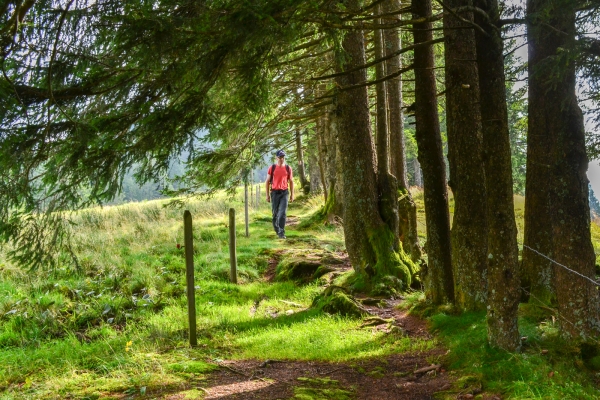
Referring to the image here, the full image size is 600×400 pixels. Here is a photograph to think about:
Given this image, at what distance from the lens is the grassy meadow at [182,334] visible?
4359 millimetres

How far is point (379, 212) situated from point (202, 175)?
3656 mm

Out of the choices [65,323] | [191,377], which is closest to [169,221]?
[65,323]

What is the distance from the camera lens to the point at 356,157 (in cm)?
842

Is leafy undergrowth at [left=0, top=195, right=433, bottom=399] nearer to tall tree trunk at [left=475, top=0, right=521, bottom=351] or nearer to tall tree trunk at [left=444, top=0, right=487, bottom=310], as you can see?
tall tree trunk at [left=444, top=0, right=487, bottom=310]

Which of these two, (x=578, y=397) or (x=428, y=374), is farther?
(x=428, y=374)

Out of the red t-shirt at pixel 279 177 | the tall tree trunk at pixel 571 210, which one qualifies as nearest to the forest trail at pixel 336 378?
the tall tree trunk at pixel 571 210

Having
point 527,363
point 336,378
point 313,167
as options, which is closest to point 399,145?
point 336,378

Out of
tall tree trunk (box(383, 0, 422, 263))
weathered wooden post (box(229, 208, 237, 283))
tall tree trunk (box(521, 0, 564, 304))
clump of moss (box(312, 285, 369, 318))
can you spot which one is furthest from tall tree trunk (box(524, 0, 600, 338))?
weathered wooden post (box(229, 208, 237, 283))

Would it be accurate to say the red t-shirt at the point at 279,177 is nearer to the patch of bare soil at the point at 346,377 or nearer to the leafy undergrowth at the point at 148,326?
the leafy undergrowth at the point at 148,326

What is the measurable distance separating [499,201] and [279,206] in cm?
883

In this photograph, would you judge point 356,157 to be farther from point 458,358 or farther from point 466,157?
point 458,358

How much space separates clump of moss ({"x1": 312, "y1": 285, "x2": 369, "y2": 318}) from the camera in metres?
7.14

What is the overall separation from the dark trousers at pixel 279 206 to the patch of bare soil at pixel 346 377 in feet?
Result: 23.9

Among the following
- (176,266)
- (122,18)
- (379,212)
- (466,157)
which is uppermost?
(122,18)
